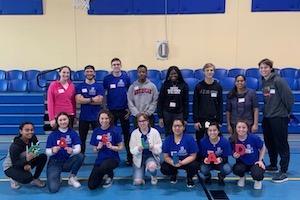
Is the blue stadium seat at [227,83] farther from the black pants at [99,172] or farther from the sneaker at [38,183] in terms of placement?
the sneaker at [38,183]

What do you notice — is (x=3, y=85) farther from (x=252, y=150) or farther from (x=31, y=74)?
(x=252, y=150)

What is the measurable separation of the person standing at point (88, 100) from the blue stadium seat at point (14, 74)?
13.3 feet

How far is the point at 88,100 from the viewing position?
18.3 feet

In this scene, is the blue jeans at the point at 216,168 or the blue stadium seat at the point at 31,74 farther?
the blue stadium seat at the point at 31,74

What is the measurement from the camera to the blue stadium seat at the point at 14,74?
9.13m

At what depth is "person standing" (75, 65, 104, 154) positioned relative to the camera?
561 centimetres

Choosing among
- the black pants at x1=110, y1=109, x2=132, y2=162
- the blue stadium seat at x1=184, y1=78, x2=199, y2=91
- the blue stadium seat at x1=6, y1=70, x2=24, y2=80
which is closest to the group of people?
the black pants at x1=110, y1=109, x2=132, y2=162

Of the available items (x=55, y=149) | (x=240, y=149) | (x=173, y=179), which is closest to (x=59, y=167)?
(x=55, y=149)

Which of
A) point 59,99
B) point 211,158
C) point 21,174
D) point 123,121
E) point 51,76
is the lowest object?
point 21,174

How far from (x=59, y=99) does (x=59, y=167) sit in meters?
1.08

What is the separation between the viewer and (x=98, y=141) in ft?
16.9

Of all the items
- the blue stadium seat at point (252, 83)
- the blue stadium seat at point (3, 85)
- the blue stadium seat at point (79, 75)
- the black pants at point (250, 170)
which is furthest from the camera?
the blue stadium seat at point (79, 75)

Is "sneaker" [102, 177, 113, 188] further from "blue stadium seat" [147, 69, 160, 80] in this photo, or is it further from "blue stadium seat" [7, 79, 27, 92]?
"blue stadium seat" [7, 79, 27, 92]

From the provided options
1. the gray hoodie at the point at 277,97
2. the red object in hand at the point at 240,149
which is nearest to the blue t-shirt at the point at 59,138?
the red object in hand at the point at 240,149
